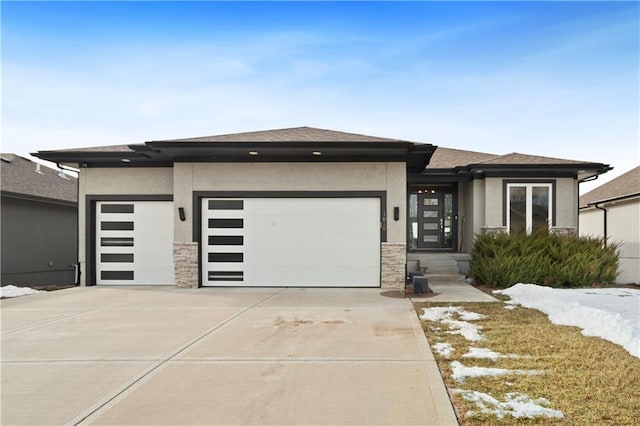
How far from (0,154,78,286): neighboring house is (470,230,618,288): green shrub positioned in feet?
48.4

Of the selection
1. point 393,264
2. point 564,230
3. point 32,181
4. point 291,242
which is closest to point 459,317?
point 393,264

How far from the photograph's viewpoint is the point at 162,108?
14.5 metres

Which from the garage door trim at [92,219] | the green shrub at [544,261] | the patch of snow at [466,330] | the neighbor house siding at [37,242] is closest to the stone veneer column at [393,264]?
the green shrub at [544,261]

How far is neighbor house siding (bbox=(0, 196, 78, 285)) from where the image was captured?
12727 millimetres

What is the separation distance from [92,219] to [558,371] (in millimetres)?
10915

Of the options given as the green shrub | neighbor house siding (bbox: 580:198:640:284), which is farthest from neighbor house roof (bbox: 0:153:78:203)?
neighbor house siding (bbox: 580:198:640:284)

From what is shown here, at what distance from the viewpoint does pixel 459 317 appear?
599cm

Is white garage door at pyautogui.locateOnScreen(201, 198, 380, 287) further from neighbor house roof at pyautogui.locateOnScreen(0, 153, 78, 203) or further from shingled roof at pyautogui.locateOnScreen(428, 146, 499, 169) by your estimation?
neighbor house roof at pyautogui.locateOnScreen(0, 153, 78, 203)

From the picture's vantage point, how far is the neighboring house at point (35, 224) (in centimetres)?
1275

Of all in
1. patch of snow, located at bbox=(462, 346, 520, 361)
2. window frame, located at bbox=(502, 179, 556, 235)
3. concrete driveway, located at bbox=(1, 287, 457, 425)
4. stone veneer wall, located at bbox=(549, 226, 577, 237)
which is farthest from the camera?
window frame, located at bbox=(502, 179, 556, 235)

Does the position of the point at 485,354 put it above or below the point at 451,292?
above

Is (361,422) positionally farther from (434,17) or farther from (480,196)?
(434,17)

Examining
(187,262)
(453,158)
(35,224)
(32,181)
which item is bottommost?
(187,262)

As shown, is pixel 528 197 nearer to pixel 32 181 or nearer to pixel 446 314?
pixel 446 314
